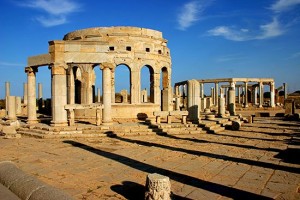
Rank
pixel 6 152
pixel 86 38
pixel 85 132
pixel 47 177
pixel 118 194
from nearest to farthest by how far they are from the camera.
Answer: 1. pixel 118 194
2. pixel 47 177
3. pixel 6 152
4. pixel 85 132
5. pixel 86 38

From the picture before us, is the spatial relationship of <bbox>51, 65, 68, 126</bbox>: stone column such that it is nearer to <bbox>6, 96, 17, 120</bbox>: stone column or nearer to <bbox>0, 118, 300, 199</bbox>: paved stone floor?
<bbox>0, 118, 300, 199</bbox>: paved stone floor

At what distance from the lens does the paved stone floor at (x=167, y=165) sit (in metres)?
5.66

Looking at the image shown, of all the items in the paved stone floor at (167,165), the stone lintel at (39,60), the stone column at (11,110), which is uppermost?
the stone lintel at (39,60)

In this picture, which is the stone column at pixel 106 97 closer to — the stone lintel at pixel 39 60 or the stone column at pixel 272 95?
the stone lintel at pixel 39 60

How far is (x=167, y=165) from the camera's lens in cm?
777

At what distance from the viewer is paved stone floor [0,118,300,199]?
5656 mm

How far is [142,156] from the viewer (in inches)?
352

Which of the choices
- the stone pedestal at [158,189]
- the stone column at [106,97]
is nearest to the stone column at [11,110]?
the stone column at [106,97]

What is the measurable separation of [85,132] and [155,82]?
9533 millimetres

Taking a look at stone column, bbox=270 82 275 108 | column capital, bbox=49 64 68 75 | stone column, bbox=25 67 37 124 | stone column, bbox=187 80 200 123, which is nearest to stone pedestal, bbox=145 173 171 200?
column capital, bbox=49 64 68 75

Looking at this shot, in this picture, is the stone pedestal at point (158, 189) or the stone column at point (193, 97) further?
the stone column at point (193, 97)

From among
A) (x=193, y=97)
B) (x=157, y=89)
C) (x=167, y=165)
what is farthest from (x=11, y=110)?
(x=167, y=165)

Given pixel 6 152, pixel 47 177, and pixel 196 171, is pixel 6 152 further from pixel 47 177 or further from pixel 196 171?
pixel 196 171

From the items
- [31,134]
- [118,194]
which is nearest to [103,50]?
[31,134]
